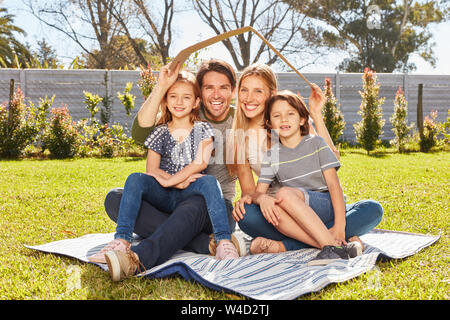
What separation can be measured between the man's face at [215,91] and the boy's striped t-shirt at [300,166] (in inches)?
20.1

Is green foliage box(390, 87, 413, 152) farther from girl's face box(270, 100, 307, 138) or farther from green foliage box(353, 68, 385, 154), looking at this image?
girl's face box(270, 100, 307, 138)

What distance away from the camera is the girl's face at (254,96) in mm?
2840

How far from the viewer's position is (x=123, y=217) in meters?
2.42

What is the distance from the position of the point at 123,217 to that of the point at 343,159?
22.8 feet

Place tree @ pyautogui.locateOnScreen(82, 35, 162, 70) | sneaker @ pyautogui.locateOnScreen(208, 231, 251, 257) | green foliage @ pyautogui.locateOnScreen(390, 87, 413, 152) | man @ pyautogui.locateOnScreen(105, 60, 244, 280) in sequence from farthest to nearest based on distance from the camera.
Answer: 1. tree @ pyautogui.locateOnScreen(82, 35, 162, 70)
2. green foliage @ pyautogui.locateOnScreen(390, 87, 413, 152)
3. sneaker @ pyautogui.locateOnScreen(208, 231, 251, 257)
4. man @ pyautogui.locateOnScreen(105, 60, 244, 280)

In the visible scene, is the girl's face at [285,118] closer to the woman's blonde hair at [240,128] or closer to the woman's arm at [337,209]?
the woman's blonde hair at [240,128]

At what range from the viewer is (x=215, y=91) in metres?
2.89

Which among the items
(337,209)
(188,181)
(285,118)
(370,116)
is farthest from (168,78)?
(370,116)

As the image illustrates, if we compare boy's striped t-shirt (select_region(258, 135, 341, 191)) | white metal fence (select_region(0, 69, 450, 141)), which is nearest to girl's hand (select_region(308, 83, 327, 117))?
boy's striped t-shirt (select_region(258, 135, 341, 191))

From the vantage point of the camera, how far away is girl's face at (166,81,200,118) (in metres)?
2.78

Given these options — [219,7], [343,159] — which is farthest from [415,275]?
[219,7]

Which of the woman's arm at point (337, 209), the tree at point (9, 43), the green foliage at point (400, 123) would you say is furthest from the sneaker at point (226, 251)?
the tree at point (9, 43)

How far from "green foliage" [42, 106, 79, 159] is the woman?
693 cm
